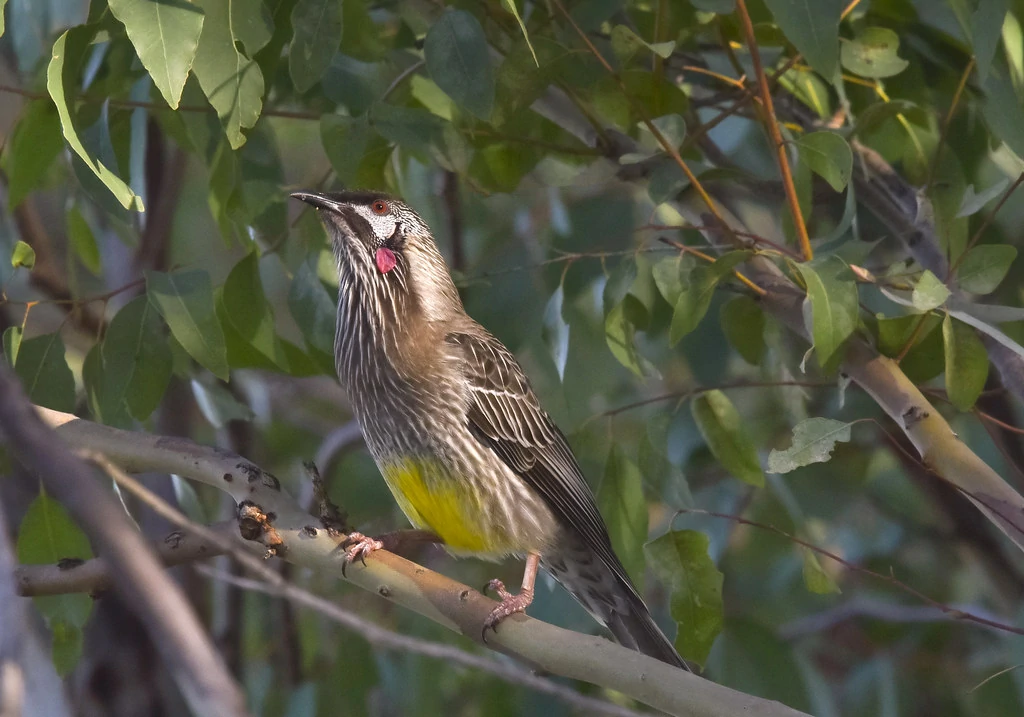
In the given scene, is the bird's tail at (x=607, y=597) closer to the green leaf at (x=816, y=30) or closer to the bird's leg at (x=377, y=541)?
the bird's leg at (x=377, y=541)

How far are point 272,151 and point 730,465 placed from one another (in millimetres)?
1519

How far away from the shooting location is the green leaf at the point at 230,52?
2.40 metres

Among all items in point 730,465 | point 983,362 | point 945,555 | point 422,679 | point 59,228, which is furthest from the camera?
point 59,228

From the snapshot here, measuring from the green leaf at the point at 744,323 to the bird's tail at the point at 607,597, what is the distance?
2.55ft

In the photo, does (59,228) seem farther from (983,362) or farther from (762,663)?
(983,362)

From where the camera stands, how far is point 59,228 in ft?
23.1

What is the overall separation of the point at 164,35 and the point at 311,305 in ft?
3.68

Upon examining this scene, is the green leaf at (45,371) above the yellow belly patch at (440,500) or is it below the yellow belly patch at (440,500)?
above

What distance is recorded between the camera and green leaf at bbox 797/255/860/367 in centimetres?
239

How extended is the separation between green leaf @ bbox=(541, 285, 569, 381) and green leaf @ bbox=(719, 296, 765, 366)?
0.43 metres

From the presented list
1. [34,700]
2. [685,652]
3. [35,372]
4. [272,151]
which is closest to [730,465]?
[685,652]

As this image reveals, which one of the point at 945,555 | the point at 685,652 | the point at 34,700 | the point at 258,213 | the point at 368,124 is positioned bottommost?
the point at 945,555

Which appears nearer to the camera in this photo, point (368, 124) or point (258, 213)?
point (368, 124)

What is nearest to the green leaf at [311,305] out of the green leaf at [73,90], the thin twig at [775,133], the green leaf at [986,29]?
the green leaf at [73,90]
